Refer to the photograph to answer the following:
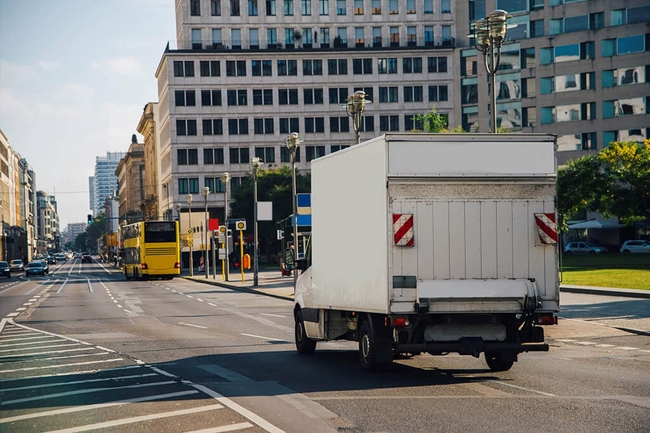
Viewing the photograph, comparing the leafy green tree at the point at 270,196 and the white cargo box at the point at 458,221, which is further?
the leafy green tree at the point at 270,196

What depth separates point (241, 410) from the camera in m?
10.3

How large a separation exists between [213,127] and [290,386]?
9776cm

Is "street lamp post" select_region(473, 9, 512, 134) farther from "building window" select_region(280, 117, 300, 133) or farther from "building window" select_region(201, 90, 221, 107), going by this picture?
"building window" select_region(280, 117, 300, 133)

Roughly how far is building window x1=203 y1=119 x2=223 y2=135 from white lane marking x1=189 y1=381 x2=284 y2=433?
9747 centimetres

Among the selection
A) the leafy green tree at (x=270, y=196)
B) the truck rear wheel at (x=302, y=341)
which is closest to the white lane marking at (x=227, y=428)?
the truck rear wheel at (x=302, y=341)

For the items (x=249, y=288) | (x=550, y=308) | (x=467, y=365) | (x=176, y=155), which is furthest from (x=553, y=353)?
(x=176, y=155)

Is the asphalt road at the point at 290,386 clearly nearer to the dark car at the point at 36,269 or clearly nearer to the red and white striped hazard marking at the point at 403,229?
the red and white striped hazard marking at the point at 403,229

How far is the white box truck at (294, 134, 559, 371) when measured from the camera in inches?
499

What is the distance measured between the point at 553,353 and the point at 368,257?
5.04 meters

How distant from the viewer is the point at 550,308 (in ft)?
42.3

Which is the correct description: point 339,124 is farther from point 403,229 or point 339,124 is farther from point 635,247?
point 403,229

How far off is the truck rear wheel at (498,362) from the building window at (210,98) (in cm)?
9653

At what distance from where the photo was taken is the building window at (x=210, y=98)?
108m

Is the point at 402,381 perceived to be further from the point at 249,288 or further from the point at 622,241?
the point at 622,241
